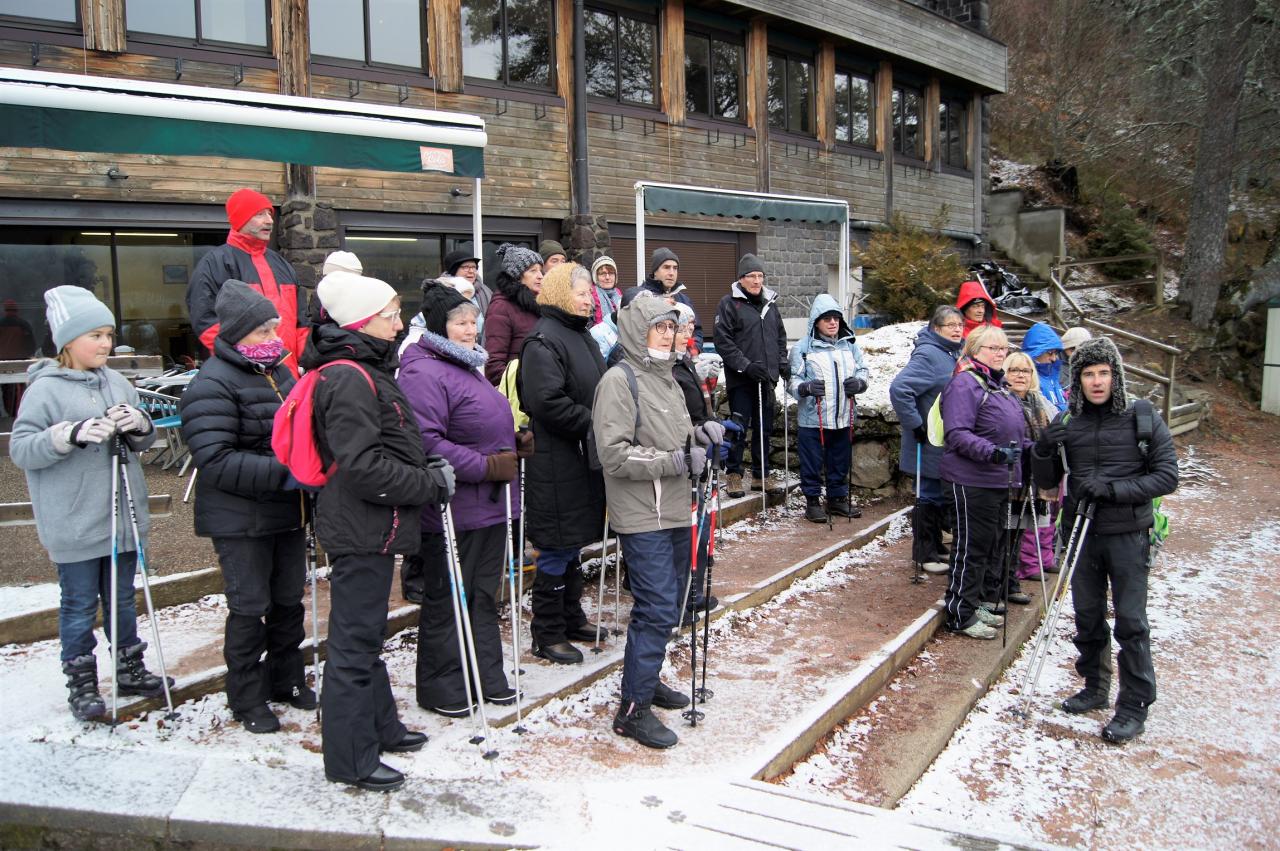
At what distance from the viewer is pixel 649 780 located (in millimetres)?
3652

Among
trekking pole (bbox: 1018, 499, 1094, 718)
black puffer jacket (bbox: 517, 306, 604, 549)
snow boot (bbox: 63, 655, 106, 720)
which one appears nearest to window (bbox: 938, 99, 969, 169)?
trekking pole (bbox: 1018, 499, 1094, 718)

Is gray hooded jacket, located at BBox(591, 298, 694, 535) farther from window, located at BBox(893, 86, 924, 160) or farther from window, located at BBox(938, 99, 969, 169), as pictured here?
window, located at BBox(938, 99, 969, 169)

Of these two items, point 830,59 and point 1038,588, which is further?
point 830,59

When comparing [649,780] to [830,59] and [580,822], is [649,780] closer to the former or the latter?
[580,822]

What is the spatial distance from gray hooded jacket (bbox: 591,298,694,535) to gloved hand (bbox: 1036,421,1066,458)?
6.59 ft

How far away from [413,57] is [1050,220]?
16.6 m

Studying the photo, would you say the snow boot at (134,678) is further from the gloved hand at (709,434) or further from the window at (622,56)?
the window at (622,56)

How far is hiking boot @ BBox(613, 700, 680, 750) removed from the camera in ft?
13.0

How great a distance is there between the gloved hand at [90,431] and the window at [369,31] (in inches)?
301

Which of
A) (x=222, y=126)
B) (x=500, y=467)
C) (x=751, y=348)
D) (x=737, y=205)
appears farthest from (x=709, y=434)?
(x=737, y=205)

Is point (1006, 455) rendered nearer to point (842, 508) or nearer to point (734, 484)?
point (842, 508)

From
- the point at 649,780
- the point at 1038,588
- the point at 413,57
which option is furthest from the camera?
the point at 413,57

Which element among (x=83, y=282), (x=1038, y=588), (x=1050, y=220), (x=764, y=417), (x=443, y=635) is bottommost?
(x=1038, y=588)

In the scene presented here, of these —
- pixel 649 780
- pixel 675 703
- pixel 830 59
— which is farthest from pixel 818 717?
pixel 830 59
